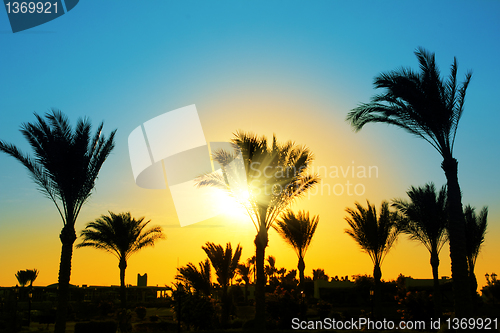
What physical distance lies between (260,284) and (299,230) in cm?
1198

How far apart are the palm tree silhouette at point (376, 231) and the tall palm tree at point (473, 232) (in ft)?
22.9

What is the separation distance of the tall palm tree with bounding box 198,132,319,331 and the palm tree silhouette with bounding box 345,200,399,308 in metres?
9.44

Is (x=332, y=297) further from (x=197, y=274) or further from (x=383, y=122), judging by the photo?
(x=383, y=122)

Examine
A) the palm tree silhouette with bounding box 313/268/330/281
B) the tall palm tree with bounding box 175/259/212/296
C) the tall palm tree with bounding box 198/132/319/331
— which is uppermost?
the tall palm tree with bounding box 198/132/319/331

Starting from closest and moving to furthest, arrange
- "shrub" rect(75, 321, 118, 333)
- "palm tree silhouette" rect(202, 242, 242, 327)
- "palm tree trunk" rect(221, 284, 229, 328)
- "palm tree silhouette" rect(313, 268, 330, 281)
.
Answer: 1. "shrub" rect(75, 321, 118, 333)
2. "palm tree trunk" rect(221, 284, 229, 328)
3. "palm tree silhouette" rect(202, 242, 242, 327)
4. "palm tree silhouette" rect(313, 268, 330, 281)

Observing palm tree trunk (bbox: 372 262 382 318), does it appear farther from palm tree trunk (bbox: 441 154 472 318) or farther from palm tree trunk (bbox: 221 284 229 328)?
palm tree trunk (bbox: 441 154 472 318)

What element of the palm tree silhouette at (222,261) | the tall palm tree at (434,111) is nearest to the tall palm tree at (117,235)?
the palm tree silhouette at (222,261)

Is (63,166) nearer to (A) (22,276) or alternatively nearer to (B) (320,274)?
(A) (22,276)

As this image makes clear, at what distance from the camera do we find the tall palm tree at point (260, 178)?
645 inches

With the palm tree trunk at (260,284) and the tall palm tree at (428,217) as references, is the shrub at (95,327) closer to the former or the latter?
the palm tree trunk at (260,284)

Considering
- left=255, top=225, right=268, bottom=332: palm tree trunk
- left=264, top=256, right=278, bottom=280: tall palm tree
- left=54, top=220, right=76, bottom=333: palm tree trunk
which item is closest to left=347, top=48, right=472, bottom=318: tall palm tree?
left=255, top=225, right=268, bottom=332: palm tree trunk

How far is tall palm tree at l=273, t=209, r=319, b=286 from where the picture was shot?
27.6 m

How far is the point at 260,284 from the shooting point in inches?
630

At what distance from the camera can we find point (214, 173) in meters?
17.1
